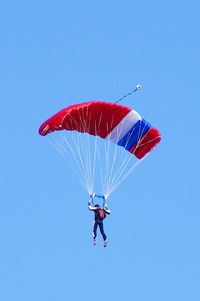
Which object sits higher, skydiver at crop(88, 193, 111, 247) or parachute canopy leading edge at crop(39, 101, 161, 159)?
parachute canopy leading edge at crop(39, 101, 161, 159)

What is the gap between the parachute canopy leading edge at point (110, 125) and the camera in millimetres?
27797

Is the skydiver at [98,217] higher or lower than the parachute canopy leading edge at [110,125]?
lower

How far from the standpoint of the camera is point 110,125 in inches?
1145

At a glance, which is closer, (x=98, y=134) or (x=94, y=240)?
(x=94, y=240)

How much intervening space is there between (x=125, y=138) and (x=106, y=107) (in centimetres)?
152

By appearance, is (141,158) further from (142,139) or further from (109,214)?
(109,214)

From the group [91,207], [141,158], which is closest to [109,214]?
[91,207]

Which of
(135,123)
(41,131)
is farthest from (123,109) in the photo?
(41,131)

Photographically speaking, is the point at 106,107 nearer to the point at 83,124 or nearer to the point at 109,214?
the point at 83,124

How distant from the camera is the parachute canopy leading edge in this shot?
2780 cm

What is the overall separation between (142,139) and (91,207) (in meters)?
3.26

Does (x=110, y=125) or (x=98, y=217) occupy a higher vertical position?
(x=110, y=125)

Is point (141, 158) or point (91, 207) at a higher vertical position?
point (141, 158)

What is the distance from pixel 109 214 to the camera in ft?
89.2
